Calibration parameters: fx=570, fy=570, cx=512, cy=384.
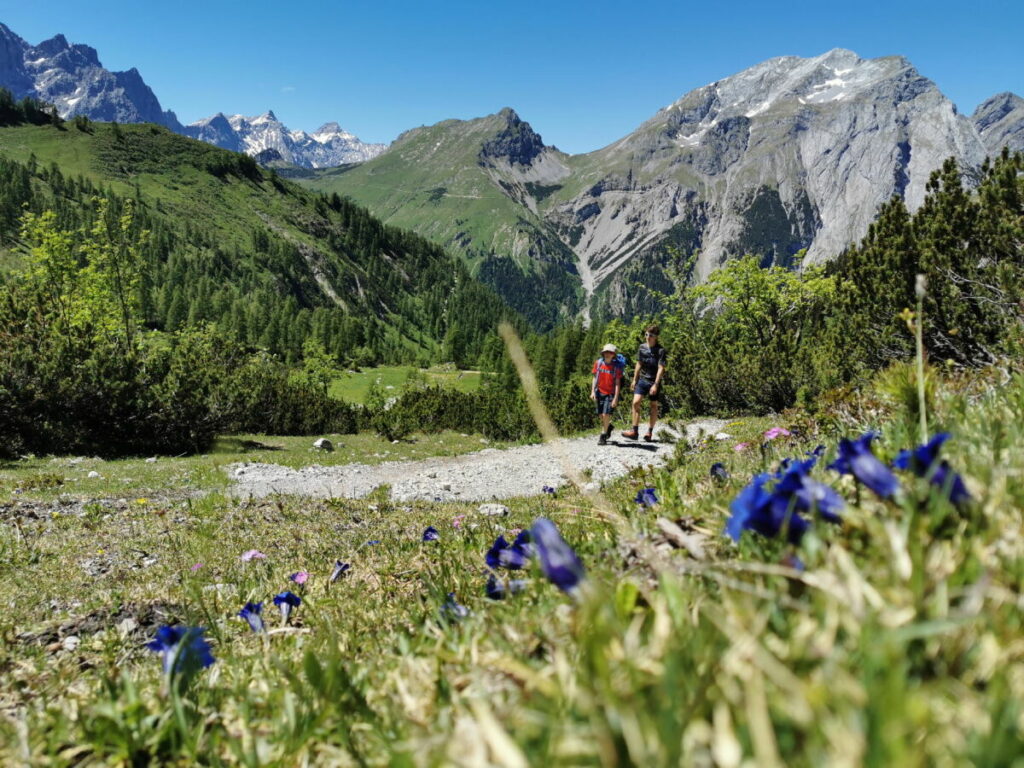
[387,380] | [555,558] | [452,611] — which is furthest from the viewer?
[387,380]

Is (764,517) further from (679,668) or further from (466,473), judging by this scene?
(466,473)

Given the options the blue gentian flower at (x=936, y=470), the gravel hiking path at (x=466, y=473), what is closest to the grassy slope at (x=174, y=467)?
the gravel hiking path at (x=466, y=473)

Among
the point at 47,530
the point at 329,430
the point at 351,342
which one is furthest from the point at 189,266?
the point at 47,530

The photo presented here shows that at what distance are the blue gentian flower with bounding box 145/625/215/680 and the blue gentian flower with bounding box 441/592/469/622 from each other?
76 centimetres

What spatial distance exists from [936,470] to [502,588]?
125cm

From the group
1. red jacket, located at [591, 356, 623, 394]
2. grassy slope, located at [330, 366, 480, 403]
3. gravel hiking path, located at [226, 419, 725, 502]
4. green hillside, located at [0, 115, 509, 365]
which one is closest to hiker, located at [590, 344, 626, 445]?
red jacket, located at [591, 356, 623, 394]

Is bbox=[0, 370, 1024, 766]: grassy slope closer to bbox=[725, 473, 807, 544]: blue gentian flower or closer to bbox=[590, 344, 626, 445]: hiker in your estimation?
bbox=[725, 473, 807, 544]: blue gentian flower

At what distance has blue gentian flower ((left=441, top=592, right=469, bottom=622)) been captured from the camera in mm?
1974

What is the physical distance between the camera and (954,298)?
12094 mm

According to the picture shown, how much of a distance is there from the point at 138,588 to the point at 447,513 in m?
3.53

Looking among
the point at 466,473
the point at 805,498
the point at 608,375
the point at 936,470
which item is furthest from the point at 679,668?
the point at 466,473

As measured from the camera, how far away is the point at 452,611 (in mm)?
2068

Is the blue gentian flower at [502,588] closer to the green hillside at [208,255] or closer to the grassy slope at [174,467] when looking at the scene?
the grassy slope at [174,467]

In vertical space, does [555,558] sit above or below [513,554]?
above
